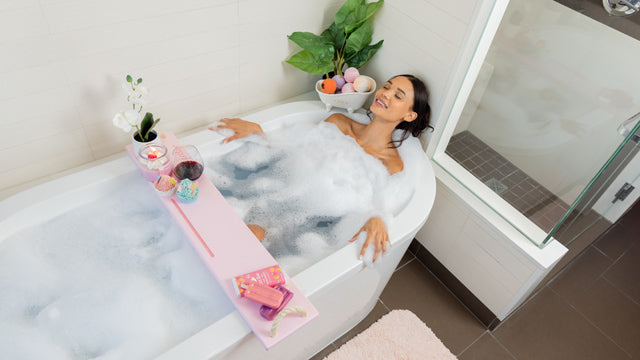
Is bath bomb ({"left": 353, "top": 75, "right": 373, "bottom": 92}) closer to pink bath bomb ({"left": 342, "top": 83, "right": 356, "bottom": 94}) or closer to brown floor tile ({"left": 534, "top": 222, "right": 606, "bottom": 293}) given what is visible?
pink bath bomb ({"left": 342, "top": 83, "right": 356, "bottom": 94})

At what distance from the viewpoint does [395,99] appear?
73.9 inches

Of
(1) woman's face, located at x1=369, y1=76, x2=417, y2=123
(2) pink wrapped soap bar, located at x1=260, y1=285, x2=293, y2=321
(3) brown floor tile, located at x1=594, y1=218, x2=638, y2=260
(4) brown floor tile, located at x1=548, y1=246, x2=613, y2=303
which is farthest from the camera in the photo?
(3) brown floor tile, located at x1=594, y1=218, x2=638, y2=260

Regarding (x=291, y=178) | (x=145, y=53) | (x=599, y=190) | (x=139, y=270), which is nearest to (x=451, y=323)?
(x=599, y=190)

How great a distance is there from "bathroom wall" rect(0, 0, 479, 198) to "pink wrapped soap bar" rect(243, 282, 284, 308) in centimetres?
96

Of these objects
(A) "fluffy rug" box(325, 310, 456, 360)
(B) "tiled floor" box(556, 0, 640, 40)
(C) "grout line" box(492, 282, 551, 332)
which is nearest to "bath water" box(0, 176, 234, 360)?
(A) "fluffy rug" box(325, 310, 456, 360)

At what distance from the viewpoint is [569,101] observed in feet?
5.67

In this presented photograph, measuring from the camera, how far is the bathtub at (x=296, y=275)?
1296mm

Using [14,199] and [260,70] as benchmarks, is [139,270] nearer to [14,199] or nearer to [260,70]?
[14,199]

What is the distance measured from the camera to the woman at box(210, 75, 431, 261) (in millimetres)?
1882

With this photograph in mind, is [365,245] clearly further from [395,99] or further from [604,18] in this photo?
[604,18]

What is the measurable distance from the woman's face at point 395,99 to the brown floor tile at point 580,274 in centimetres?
127

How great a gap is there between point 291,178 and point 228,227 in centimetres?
52

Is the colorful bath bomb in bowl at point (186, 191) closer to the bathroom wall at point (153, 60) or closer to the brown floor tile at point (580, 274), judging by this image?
the bathroom wall at point (153, 60)

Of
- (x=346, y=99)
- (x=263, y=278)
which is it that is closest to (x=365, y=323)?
(x=263, y=278)
